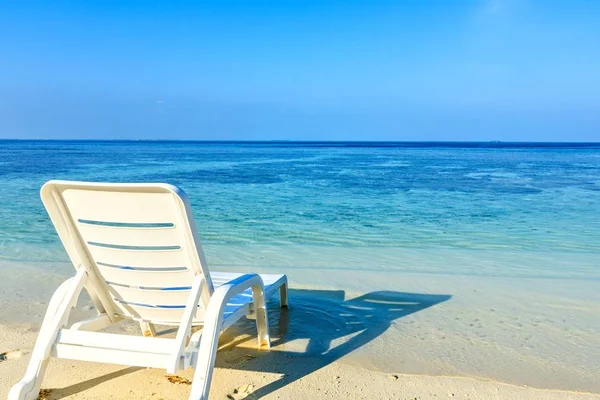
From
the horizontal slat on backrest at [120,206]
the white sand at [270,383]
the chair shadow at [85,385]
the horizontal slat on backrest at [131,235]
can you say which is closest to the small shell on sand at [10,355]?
the white sand at [270,383]

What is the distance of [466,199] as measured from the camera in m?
14.9

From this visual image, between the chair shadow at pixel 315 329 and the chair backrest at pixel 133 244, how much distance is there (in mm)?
696

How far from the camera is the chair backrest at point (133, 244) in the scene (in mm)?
2834

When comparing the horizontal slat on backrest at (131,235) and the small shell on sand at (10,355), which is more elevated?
the horizontal slat on backrest at (131,235)

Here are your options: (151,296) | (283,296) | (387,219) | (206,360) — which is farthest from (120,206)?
(387,219)

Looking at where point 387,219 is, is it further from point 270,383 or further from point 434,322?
point 270,383

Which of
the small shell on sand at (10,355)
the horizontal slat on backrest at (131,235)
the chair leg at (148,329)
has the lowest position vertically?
the small shell on sand at (10,355)

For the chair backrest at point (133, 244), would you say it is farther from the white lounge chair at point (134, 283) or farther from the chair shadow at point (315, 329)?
the chair shadow at point (315, 329)

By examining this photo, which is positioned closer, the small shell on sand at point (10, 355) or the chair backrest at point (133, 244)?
the chair backrest at point (133, 244)

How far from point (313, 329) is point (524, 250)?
4.94m

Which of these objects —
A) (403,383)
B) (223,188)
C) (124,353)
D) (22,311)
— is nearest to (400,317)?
(403,383)

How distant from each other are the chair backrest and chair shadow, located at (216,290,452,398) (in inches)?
27.4

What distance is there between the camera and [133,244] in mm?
3062

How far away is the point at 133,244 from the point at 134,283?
299 millimetres
